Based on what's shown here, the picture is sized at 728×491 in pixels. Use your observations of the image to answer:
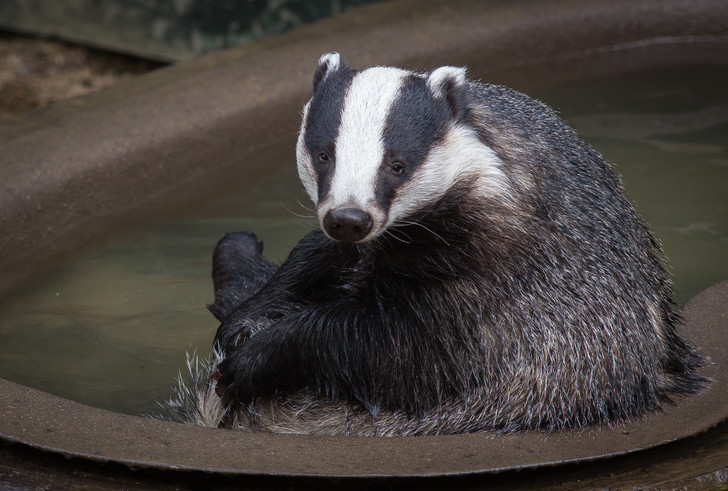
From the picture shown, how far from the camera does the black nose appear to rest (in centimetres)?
259

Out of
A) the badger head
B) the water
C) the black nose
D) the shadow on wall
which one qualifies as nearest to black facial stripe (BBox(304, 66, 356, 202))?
the badger head

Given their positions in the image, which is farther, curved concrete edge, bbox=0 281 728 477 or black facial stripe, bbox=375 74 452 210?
black facial stripe, bbox=375 74 452 210

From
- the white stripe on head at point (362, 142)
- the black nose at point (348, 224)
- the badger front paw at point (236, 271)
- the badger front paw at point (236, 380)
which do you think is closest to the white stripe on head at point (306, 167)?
the white stripe on head at point (362, 142)

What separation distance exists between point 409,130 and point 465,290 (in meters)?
0.49

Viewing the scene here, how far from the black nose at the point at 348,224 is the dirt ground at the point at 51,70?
412 centimetres

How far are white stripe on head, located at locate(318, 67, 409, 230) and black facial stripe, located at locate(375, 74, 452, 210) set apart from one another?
0.02 metres

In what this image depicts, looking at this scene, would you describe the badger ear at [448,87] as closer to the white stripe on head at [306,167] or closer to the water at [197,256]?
the white stripe on head at [306,167]

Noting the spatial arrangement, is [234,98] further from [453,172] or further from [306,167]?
[453,172]

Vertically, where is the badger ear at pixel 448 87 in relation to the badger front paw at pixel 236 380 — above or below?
above

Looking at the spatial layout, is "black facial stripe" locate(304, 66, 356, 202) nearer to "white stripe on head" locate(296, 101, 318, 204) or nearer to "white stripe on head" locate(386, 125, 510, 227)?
"white stripe on head" locate(296, 101, 318, 204)

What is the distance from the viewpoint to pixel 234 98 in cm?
510

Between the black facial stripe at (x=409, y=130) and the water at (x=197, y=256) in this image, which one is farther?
the water at (x=197, y=256)

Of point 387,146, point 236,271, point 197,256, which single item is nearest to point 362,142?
point 387,146

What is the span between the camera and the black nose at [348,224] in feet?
8.48
